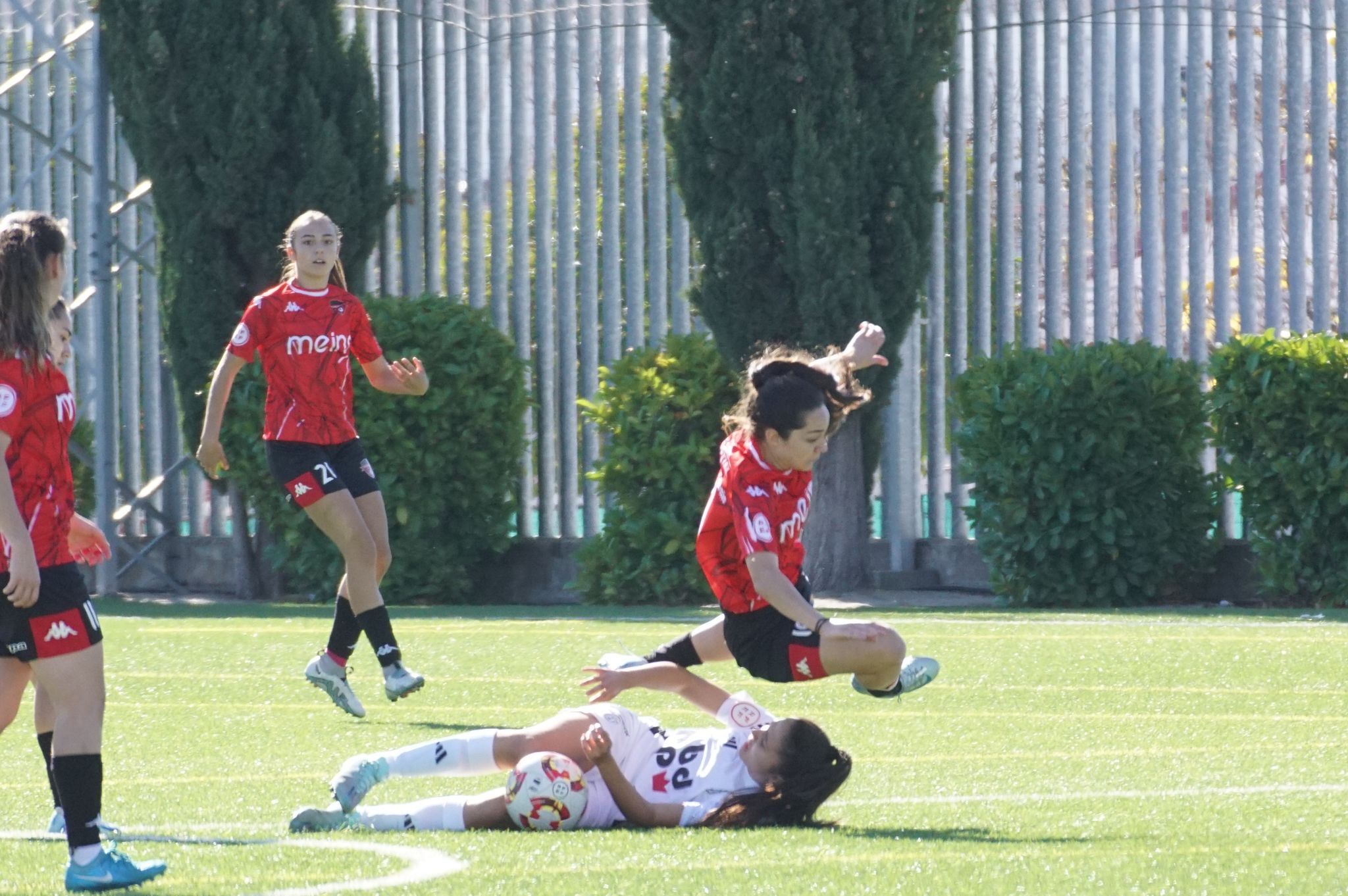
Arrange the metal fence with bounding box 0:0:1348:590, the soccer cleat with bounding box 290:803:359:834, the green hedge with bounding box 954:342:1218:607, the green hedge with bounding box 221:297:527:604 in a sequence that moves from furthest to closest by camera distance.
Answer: the green hedge with bounding box 221:297:527:604, the metal fence with bounding box 0:0:1348:590, the green hedge with bounding box 954:342:1218:607, the soccer cleat with bounding box 290:803:359:834

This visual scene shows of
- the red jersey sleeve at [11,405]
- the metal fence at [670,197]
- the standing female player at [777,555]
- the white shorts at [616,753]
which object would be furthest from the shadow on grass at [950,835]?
the metal fence at [670,197]

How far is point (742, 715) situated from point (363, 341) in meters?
3.81

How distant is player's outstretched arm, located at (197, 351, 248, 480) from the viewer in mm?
8516

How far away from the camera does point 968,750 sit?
6.86 metres

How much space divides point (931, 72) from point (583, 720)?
356 inches

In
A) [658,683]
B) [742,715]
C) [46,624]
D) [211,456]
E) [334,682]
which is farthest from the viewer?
[211,456]

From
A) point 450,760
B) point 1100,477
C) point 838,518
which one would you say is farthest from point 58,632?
point 838,518

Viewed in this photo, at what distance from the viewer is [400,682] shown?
8141 mm

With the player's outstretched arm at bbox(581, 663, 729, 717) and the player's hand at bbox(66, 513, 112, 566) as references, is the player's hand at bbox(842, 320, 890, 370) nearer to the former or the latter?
the player's outstretched arm at bbox(581, 663, 729, 717)

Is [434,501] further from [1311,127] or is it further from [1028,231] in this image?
[1311,127]

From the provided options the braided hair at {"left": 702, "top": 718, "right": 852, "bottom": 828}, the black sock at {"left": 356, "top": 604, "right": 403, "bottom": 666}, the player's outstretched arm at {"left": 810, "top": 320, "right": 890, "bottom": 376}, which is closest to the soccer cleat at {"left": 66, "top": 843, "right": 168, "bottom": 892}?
the braided hair at {"left": 702, "top": 718, "right": 852, "bottom": 828}

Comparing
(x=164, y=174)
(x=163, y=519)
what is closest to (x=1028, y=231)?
(x=164, y=174)

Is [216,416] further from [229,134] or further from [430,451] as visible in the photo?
[229,134]

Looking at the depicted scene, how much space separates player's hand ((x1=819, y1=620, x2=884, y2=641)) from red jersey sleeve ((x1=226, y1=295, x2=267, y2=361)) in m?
3.61
